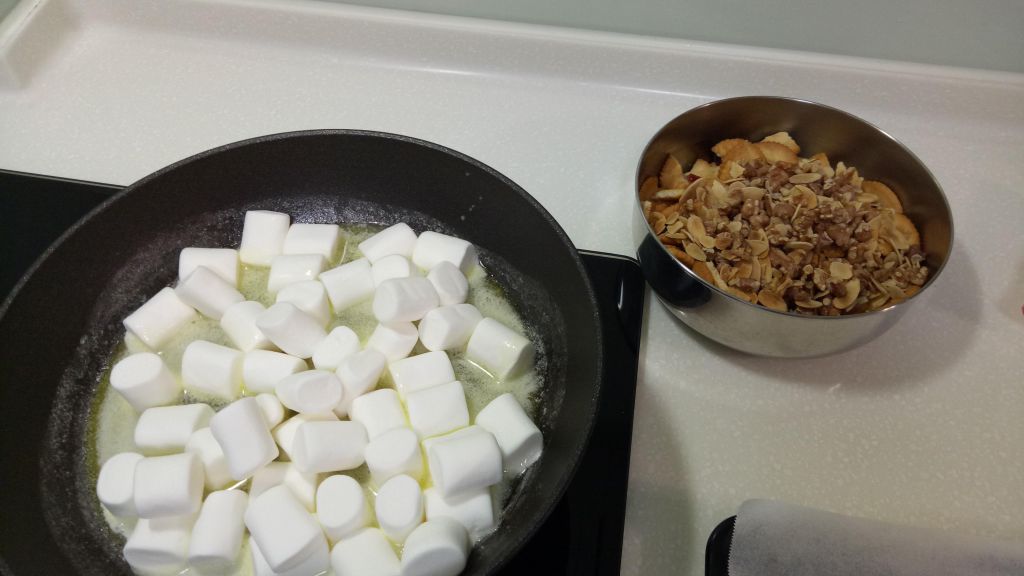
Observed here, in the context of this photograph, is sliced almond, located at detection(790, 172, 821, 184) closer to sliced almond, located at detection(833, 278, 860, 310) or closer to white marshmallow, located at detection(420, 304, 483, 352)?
sliced almond, located at detection(833, 278, 860, 310)

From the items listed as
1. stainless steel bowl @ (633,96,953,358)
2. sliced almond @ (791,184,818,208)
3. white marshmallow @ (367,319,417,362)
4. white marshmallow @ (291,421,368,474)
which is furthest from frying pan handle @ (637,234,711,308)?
white marshmallow @ (291,421,368,474)

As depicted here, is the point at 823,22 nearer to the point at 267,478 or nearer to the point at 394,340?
the point at 394,340

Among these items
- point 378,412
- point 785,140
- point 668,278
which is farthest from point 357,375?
point 785,140

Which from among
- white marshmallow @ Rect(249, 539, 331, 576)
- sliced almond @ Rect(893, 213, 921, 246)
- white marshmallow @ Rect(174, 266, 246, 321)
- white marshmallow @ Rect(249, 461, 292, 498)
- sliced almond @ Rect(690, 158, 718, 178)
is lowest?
white marshmallow @ Rect(249, 539, 331, 576)

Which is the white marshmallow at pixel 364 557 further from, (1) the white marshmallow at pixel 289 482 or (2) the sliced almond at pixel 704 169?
(2) the sliced almond at pixel 704 169

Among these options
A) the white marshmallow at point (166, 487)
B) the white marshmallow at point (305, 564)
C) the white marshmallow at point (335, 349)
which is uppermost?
the white marshmallow at point (335, 349)

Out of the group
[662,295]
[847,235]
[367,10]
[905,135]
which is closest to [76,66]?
[367,10]

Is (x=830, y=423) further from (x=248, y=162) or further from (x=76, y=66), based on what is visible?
(x=76, y=66)

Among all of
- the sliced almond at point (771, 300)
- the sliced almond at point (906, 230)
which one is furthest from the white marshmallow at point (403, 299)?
the sliced almond at point (906, 230)
